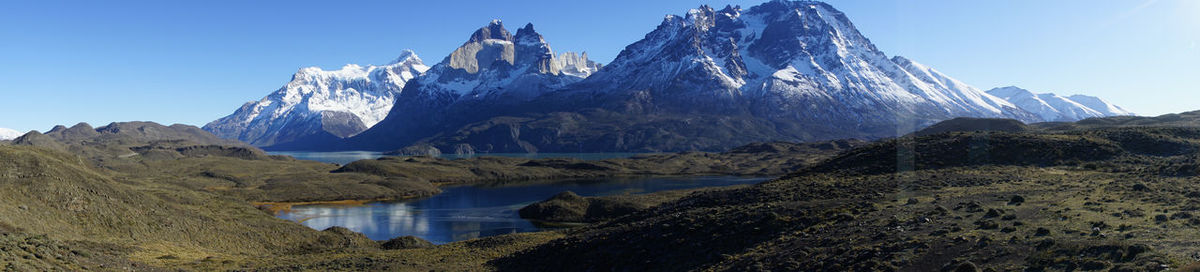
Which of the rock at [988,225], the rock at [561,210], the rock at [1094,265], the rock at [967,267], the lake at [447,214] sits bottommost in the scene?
the lake at [447,214]

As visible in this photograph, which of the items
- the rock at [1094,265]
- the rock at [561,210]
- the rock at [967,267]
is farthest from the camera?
the rock at [561,210]

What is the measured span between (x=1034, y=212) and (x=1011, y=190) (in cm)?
882

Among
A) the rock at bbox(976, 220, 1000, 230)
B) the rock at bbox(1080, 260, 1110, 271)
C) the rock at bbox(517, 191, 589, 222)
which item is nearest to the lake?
the rock at bbox(517, 191, 589, 222)

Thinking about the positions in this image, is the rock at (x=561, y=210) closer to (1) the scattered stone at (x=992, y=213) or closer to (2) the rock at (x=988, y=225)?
(1) the scattered stone at (x=992, y=213)

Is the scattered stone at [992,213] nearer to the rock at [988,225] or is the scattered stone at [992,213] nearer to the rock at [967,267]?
the rock at [988,225]

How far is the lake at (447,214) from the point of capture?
3725 inches

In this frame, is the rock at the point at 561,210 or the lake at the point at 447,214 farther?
the rock at the point at 561,210

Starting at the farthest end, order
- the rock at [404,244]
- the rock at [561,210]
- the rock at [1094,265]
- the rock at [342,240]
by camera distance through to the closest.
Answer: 1. the rock at [561,210]
2. the rock at [342,240]
3. the rock at [404,244]
4. the rock at [1094,265]

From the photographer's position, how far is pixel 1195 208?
1078 inches

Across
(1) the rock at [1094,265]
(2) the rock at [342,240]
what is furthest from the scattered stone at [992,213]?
(2) the rock at [342,240]

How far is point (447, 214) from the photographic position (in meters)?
118

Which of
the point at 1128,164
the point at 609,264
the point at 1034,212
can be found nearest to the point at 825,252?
the point at 1034,212

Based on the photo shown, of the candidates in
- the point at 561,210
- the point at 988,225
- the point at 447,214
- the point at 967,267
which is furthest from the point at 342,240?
the point at 967,267

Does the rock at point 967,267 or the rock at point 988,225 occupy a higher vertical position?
the rock at point 988,225
